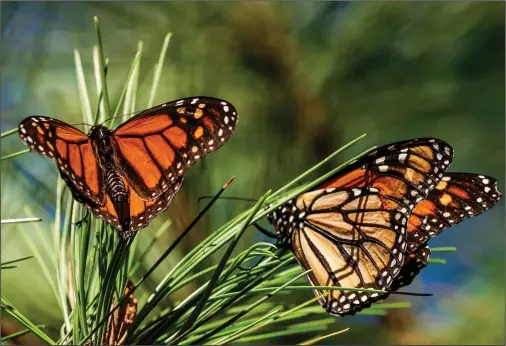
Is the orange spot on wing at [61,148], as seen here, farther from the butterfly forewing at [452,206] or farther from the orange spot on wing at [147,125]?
the butterfly forewing at [452,206]

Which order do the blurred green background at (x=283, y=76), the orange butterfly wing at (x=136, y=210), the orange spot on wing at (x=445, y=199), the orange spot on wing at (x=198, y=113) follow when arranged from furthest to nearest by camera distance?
1. the blurred green background at (x=283, y=76)
2. the orange spot on wing at (x=445, y=199)
3. the orange spot on wing at (x=198, y=113)
4. the orange butterfly wing at (x=136, y=210)

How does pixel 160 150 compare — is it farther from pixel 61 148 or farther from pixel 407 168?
pixel 407 168

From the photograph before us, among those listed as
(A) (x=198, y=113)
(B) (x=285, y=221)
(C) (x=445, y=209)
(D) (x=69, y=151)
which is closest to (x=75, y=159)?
(D) (x=69, y=151)

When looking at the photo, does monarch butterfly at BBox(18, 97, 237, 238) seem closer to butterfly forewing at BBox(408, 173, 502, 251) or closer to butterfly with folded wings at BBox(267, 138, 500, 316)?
butterfly with folded wings at BBox(267, 138, 500, 316)

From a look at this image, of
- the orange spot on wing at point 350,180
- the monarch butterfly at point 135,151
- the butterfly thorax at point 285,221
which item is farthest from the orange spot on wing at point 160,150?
the orange spot on wing at point 350,180

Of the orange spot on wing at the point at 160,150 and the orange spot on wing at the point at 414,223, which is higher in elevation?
the orange spot on wing at the point at 160,150

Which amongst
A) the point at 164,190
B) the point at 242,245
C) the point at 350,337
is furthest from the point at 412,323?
the point at 164,190

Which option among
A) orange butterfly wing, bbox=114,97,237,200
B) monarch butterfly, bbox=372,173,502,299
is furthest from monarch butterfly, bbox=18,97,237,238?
monarch butterfly, bbox=372,173,502,299
